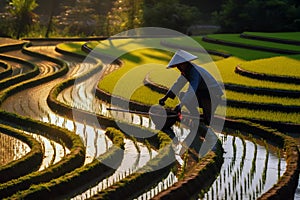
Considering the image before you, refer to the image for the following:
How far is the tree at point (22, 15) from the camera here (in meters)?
35.0

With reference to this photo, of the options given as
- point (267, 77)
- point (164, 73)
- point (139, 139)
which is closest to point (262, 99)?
point (267, 77)

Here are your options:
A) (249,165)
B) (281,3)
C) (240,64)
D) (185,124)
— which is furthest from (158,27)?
(249,165)

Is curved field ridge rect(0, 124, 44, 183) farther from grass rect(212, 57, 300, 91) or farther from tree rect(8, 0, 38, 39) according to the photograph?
tree rect(8, 0, 38, 39)

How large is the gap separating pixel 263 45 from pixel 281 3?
952 centimetres

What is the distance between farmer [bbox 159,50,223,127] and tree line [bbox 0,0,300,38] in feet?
74.2

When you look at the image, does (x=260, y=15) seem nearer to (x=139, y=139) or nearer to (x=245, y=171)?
(x=139, y=139)

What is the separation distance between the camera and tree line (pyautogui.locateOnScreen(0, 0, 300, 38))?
1398 inches

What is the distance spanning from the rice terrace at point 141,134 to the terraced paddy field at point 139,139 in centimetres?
2

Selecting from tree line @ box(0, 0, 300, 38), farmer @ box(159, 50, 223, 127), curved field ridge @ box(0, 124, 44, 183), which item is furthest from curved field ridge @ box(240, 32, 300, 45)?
curved field ridge @ box(0, 124, 44, 183)

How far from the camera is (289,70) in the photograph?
63.5ft

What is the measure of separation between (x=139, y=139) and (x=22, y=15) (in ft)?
77.1

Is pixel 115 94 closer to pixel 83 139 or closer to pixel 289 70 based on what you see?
pixel 83 139

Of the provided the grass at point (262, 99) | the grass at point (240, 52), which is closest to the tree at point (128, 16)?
the grass at point (240, 52)

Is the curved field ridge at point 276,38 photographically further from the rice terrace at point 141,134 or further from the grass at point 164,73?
the rice terrace at point 141,134
